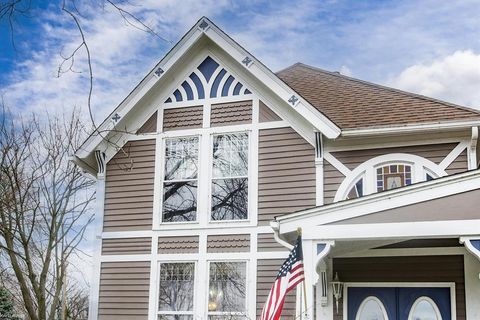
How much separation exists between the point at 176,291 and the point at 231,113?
3249mm

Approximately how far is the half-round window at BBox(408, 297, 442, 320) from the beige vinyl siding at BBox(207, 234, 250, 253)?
110 inches

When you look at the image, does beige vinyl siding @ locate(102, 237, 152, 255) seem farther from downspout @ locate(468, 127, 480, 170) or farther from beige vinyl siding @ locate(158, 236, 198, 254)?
downspout @ locate(468, 127, 480, 170)

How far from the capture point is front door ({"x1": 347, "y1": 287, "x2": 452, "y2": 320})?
10.1 metres

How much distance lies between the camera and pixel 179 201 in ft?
39.5

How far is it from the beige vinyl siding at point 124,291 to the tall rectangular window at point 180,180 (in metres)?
1.05

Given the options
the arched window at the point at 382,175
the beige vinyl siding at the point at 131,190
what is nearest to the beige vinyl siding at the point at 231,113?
the beige vinyl siding at the point at 131,190

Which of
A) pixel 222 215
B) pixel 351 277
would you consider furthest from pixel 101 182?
pixel 351 277

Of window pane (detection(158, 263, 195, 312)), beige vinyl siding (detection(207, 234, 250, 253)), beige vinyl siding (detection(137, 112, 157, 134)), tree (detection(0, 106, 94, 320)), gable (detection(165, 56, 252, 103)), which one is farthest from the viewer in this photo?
tree (detection(0, 106, 94, 320))

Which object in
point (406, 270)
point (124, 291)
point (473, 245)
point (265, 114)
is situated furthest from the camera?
point (124, 291)

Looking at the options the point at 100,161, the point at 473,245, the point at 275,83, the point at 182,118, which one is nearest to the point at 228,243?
the point at 182,118

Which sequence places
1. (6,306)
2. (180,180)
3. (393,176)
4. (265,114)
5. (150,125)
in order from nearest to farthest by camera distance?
(393,176)
(265,114)
(180,180)
(150,125)
(6,306)

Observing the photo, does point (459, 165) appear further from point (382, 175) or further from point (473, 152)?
point (382, 175)

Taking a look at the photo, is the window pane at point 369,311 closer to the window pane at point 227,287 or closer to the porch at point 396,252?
the porch at point 396,252

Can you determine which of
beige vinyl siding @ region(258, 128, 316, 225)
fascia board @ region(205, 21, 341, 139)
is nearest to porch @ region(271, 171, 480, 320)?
beige vinyl siding @ region(258, 128, 316, 225)
